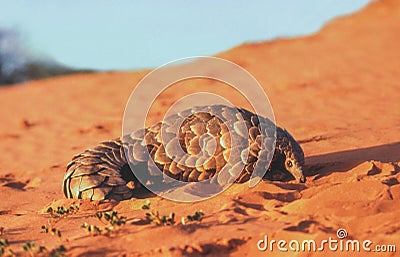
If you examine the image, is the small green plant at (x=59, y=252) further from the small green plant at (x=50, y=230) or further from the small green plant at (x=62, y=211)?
the small green plant at (x=62, y=211)

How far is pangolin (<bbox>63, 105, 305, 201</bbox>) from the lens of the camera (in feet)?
22.3

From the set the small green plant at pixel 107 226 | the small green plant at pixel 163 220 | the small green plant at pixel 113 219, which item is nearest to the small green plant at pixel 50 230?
the small green plant at pixel 107 226

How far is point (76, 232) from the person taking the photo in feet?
18.5

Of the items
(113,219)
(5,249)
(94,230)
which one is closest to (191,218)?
(113,219)

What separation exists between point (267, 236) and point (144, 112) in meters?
10.8

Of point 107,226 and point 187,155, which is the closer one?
point 107,226

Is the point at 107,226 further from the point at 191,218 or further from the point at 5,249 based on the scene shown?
the point at 5,249

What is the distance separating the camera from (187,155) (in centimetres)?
693

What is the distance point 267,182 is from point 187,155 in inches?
38.3

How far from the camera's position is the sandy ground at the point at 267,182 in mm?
5043

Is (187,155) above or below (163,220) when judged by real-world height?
above

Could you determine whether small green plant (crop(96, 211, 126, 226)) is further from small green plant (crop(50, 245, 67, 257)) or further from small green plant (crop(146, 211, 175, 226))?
small green plant (crop(50, 245, 67, 257))

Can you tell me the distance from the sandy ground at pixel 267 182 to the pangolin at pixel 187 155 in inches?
9.9

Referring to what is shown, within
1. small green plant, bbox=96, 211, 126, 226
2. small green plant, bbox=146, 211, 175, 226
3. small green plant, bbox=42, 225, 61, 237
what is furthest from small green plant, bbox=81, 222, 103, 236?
small green plant, bbox=146, 211, 175, 226
